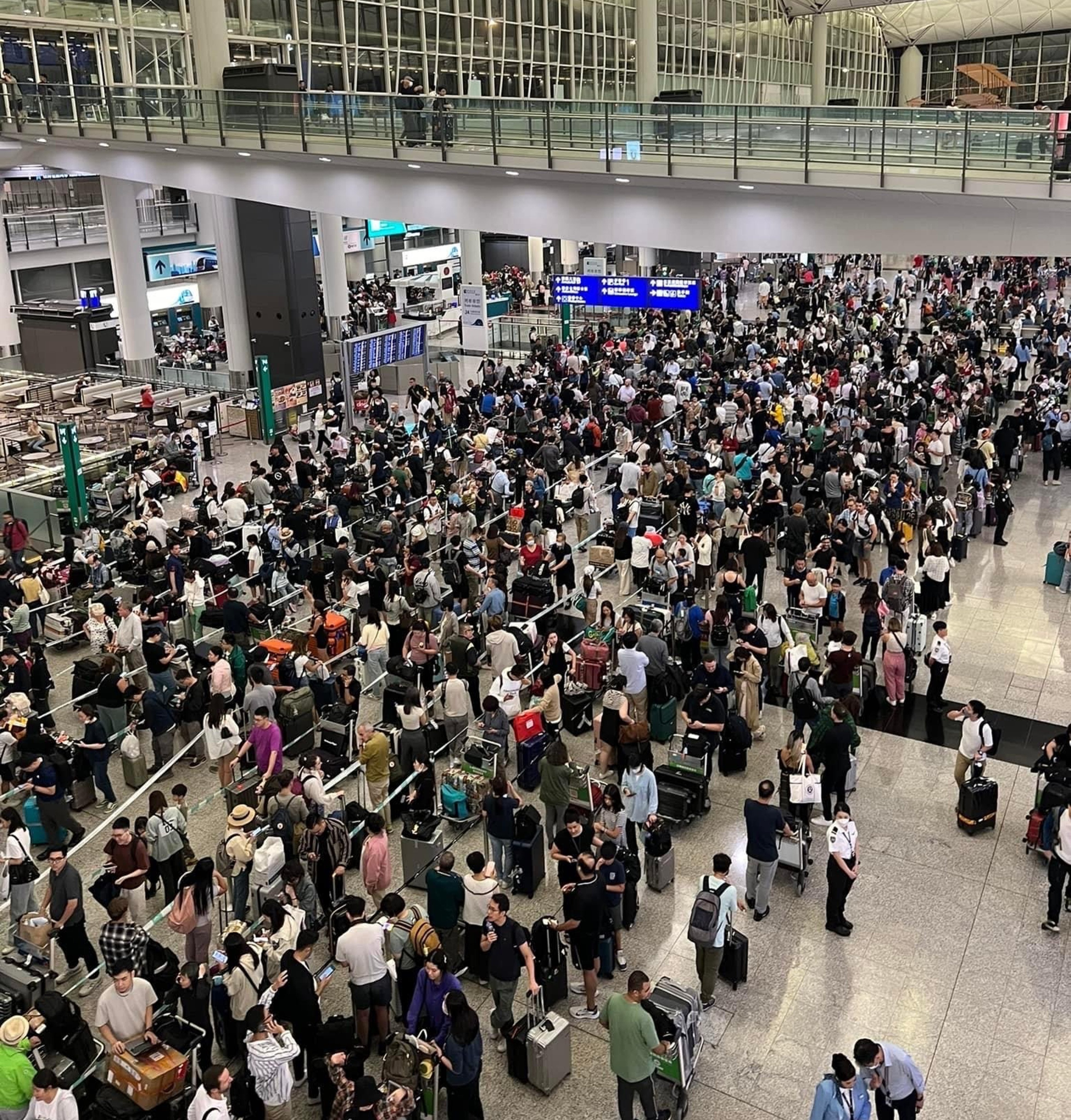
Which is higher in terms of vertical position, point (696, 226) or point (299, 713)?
point (696, 226)

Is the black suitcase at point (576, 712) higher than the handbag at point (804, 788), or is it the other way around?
the handbag at point (804, 788)

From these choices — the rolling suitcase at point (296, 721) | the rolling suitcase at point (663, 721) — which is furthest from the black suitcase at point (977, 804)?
the rolling suitcase at point (296, 721)

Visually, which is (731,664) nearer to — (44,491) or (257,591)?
(257,591)

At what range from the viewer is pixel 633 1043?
6.52m

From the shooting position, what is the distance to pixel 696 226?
794 inches

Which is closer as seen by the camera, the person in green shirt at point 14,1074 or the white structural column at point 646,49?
the person in green shirt at point 14,1074

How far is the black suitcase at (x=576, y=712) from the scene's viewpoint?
11.9m

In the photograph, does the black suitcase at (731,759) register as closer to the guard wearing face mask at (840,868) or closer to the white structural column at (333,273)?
the guard wearing face mask at (840,868)

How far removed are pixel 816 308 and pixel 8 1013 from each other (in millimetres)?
33204

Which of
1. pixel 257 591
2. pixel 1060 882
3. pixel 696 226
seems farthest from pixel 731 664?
pixel 696 226

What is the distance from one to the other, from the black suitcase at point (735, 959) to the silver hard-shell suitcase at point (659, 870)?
1.02 m

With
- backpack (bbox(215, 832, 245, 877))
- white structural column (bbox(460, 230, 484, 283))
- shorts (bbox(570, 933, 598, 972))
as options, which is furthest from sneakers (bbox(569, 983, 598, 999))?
white structural column (bbox(460, 230, 484, 283))

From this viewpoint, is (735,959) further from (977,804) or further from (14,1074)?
(14,1074)

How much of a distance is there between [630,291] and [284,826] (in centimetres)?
1934
